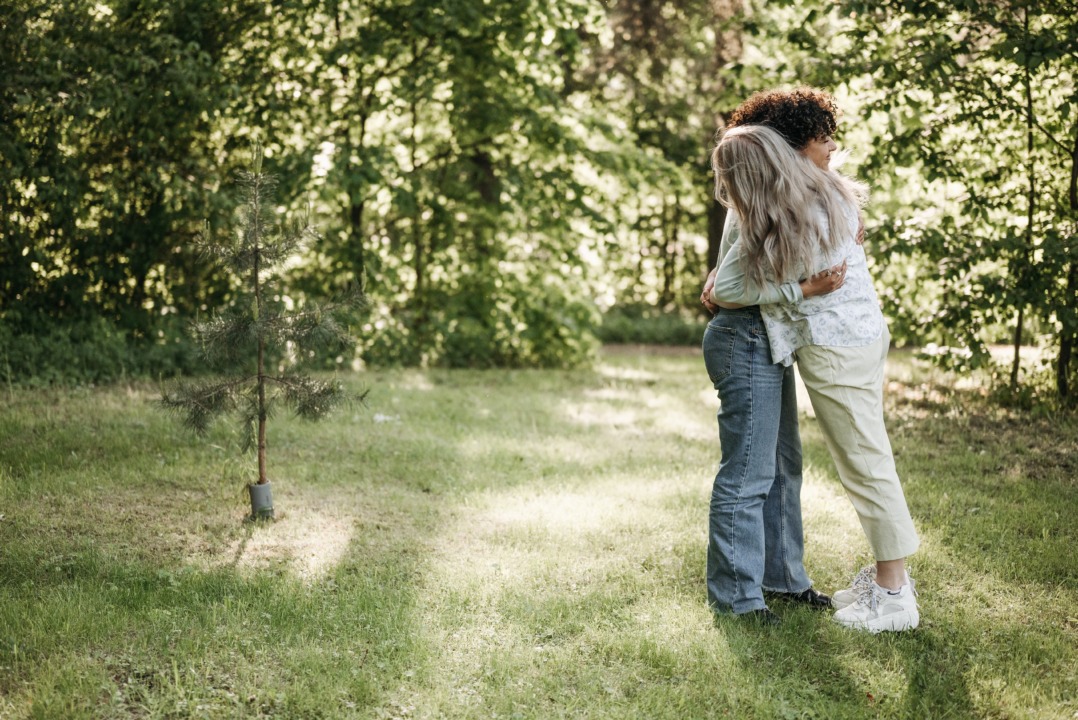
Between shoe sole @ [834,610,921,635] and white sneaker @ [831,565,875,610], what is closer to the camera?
shoe sole @ [834,610,921,635]

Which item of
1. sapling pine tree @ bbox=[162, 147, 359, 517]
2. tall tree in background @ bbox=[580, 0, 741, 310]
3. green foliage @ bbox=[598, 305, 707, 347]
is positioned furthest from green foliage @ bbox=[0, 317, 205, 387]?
green foliage @ bbox=[598, 305, 707, 347]

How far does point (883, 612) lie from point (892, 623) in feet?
0.18

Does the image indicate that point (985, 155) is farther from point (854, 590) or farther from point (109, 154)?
point (109, 154)

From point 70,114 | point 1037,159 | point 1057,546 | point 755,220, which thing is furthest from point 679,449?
point 70,114

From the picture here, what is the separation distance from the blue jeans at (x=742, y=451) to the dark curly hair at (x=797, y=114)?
2.46 ft

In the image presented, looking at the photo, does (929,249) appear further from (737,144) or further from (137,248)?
(137,248)

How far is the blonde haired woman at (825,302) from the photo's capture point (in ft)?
11.4

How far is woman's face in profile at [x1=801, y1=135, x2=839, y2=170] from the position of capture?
3637mm

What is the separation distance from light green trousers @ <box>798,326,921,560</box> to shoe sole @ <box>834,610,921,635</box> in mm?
254

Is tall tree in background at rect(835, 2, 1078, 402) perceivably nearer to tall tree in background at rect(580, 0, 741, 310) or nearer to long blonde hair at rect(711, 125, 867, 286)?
tall tree in background at rect(580, 0, 741, 310)

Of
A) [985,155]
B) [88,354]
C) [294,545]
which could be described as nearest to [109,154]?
[88,354]

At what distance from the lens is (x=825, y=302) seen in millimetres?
3621

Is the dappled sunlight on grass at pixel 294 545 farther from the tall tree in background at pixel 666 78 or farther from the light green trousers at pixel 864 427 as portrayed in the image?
the tall tree in background at pixel 666 78

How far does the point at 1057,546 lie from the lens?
15.0 ft
